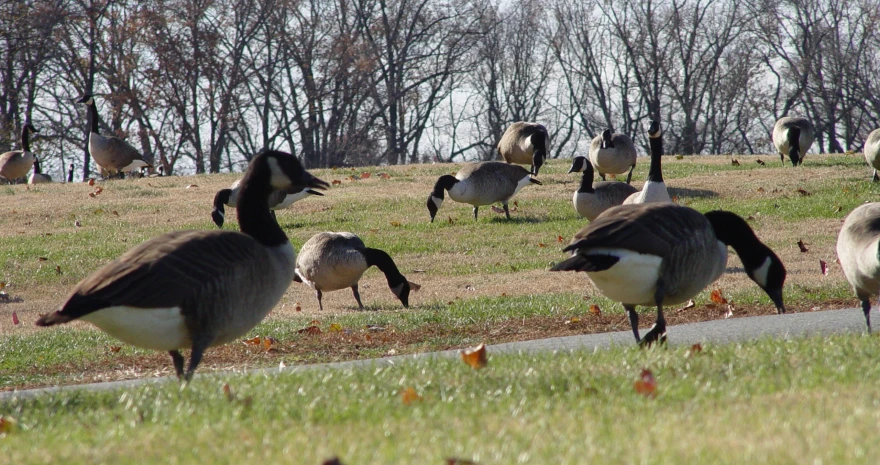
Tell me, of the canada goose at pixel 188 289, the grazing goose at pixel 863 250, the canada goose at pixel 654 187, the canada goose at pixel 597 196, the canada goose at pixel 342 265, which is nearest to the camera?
the canada goose at pixel 188 289

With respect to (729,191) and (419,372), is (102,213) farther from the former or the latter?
(419,372)

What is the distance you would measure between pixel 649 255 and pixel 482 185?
1156 cm

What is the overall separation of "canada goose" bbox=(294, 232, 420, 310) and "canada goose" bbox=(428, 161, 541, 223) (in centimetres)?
584

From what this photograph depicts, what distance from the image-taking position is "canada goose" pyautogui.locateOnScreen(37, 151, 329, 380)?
16.9ft

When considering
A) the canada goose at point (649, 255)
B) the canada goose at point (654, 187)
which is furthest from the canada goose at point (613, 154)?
the canada goose at point (649, 255)

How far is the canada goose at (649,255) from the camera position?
240 inches

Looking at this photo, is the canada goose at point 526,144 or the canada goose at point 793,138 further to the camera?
the canada goose at point 793,138

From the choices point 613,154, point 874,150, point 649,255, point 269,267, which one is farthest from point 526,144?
point 269,267

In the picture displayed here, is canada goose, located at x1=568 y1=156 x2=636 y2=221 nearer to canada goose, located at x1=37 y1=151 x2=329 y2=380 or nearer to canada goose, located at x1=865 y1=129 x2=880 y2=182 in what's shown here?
canada goose, located at x1=865 y1=129 x2=880 y2=182

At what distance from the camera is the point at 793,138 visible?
928 inches

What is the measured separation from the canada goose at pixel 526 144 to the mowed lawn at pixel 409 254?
74 cm

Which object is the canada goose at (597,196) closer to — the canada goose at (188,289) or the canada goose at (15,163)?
the canada goose at (188,289)

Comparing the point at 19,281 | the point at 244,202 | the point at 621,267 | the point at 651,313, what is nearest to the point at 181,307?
the point at 244,202

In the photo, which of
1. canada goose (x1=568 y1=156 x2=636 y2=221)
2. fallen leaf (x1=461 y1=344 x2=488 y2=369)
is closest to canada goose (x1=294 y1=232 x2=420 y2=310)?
canada goose (x1=568 y1=156 x2=636 y2=221)
